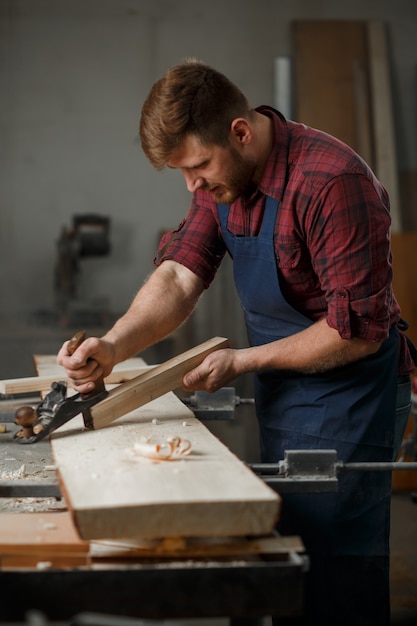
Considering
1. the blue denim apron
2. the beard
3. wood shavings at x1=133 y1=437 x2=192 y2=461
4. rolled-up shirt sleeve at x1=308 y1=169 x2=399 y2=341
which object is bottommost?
the blue denim apron

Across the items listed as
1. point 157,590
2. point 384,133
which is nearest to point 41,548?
point 157,590

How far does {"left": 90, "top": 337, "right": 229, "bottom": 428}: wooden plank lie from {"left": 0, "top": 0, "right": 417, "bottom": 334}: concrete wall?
419 centimetres

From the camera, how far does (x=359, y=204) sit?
208 centimetres

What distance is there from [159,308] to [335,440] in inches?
27.9

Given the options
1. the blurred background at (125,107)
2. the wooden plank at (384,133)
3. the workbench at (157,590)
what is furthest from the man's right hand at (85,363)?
the wooden plank at (384,133)

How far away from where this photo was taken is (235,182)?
2223 millimetres

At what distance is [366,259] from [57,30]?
4.93 m

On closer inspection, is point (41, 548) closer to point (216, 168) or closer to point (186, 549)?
point (186, 549)

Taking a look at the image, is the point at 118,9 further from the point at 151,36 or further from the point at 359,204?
the point at 359,204

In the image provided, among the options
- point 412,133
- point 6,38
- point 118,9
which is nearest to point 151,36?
point 118,9

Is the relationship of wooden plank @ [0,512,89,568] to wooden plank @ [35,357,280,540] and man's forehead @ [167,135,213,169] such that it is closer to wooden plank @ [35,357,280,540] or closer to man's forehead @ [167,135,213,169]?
wooden plank @ [35,357,280,540]

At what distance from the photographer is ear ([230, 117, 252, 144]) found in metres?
2.16

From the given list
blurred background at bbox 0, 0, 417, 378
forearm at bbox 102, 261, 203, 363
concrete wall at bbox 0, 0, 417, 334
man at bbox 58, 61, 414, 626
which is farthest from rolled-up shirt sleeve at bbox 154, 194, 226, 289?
concrete wall at bbox 0, 0, 417, 334

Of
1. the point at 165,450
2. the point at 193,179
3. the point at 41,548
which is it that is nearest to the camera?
the point at 41,548
